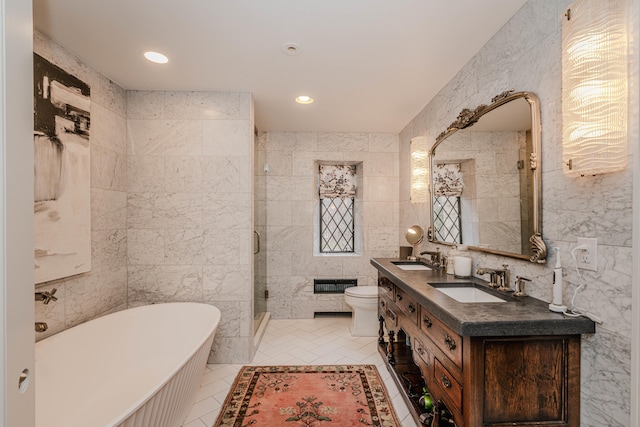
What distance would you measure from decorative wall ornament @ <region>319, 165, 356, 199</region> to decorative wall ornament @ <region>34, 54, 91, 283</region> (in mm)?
2524

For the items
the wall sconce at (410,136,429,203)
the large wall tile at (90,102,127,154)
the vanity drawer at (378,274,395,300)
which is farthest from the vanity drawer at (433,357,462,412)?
the large wall tile at (90,102,127,154)

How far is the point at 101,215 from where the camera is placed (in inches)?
87.7

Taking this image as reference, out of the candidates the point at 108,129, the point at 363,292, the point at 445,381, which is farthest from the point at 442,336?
the point at 108,129

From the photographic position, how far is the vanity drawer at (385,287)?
234 centimetres

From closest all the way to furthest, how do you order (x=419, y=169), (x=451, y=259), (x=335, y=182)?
(x=451, y=259) → (x=419, y=169) → (x=335, y=182)

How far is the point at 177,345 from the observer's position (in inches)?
85.8

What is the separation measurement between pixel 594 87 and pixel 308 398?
2224 mm

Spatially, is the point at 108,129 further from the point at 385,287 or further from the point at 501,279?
the point at 501,279

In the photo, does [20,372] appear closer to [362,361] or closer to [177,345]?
[177,345]

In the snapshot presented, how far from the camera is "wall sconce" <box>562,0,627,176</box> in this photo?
99 centimetres

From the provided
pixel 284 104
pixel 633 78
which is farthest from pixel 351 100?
pixel 633 78

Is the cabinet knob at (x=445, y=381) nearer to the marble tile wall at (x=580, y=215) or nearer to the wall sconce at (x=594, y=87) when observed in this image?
the marble tile wall at (x=580, y=215)

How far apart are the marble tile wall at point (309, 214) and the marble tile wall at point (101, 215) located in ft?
5.13

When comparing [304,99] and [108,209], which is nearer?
[108,209]
